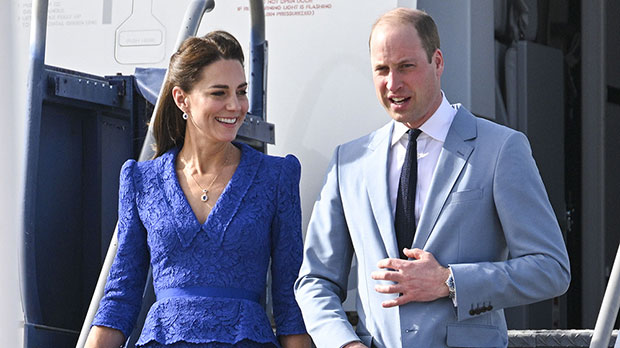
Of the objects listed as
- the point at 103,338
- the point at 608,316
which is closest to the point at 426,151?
the point at 608,316

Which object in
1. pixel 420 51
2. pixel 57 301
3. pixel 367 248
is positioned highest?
pixel 420 51

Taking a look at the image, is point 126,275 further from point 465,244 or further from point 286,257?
point 465,244

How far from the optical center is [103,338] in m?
3.07

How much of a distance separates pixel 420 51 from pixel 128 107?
169 centimetres

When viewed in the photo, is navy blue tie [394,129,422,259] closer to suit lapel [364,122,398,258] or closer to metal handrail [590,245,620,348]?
suit lapel [364,122,398,258]

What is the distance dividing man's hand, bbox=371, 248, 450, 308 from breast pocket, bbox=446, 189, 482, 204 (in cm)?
13

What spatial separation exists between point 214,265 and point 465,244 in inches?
31.2

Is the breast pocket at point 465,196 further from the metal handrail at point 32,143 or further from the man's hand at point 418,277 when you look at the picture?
the metal handrail at point 32,143

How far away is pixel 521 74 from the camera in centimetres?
504

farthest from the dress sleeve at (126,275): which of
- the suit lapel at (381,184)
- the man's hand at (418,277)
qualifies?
the man's hand at (418,277)

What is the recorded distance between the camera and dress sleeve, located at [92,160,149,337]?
10.1ft

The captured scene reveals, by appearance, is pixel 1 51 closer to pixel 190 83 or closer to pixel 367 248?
pixel 367 248

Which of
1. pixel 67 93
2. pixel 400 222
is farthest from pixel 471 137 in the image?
pixel 67 93

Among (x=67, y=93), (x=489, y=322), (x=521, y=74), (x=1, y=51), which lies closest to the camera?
(x=1, y=51)
